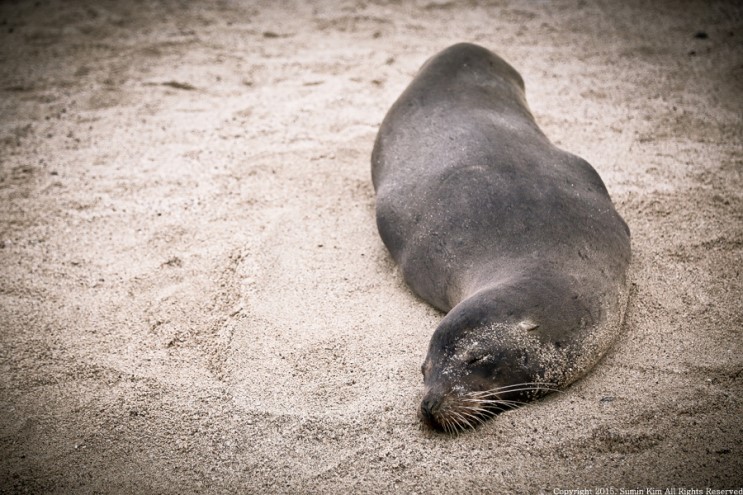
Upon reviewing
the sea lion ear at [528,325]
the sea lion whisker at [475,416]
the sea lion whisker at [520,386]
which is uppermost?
the sea lion ear at [528,325]

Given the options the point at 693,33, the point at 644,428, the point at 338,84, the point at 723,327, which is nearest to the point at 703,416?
the point at 644,428

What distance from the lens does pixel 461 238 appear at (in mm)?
2322

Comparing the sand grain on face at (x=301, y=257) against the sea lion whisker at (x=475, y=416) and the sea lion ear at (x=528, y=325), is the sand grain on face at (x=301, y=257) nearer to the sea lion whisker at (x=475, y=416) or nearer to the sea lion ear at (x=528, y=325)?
the sea lion whisker at (x=475, y=416)

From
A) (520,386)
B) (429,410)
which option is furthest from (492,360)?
(429,410)

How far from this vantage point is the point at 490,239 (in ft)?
7.41

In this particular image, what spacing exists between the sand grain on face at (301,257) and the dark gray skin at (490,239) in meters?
0.14

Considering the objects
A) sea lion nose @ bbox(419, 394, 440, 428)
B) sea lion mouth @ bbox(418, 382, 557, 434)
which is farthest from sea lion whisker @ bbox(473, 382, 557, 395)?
sea lion nose @ bbox(419, 394, 440, 428)

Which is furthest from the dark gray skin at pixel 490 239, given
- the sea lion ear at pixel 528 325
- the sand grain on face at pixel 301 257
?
the sand grain on face at pixel 301 257

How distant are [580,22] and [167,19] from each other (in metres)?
3.65

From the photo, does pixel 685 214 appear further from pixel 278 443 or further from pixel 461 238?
pixel 278 443

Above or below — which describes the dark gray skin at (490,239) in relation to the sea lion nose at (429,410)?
above

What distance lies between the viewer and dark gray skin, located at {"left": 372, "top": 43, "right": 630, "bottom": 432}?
6.21 feet

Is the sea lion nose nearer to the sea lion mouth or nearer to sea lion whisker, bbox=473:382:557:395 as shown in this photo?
the sea lion mouth

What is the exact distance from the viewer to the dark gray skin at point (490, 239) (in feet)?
6.21
